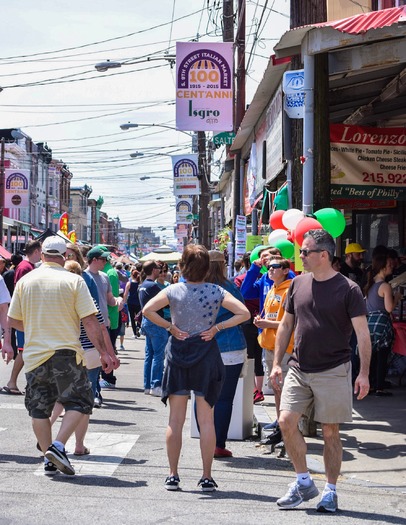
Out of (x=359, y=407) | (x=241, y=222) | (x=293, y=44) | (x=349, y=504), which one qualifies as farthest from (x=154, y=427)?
(x=241, y=222)

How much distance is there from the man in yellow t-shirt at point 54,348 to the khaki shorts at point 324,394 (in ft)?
5.73

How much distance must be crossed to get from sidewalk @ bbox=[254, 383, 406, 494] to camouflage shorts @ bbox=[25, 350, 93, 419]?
216 centimetres

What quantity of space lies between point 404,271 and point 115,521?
28.5 ft

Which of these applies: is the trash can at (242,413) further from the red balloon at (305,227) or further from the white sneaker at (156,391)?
the white sneaker at (156,391)

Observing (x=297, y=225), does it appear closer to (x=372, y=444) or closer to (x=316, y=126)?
(x=316, y=126)

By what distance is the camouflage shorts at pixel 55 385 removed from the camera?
7.02 metres

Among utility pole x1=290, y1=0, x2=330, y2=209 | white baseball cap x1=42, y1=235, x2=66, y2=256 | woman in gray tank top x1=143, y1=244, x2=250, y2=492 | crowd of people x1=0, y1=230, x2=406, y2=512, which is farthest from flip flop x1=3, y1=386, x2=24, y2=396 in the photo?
woman in gray tank top x1=143, y1=244, x2=250, y2=492

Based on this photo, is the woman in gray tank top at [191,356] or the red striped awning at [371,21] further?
the red striped awning at [371,21]

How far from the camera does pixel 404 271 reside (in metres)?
13.5

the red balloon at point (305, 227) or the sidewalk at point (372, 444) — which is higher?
the red balloon at point (305, 227)

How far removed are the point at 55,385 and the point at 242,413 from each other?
2.50 metres

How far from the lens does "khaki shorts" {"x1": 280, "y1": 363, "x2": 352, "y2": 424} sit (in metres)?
6.11

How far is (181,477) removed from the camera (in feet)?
23.6

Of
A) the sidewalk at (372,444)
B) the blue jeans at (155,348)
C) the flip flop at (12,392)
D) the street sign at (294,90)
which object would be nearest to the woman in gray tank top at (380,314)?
the sidewalk at (372,444)
